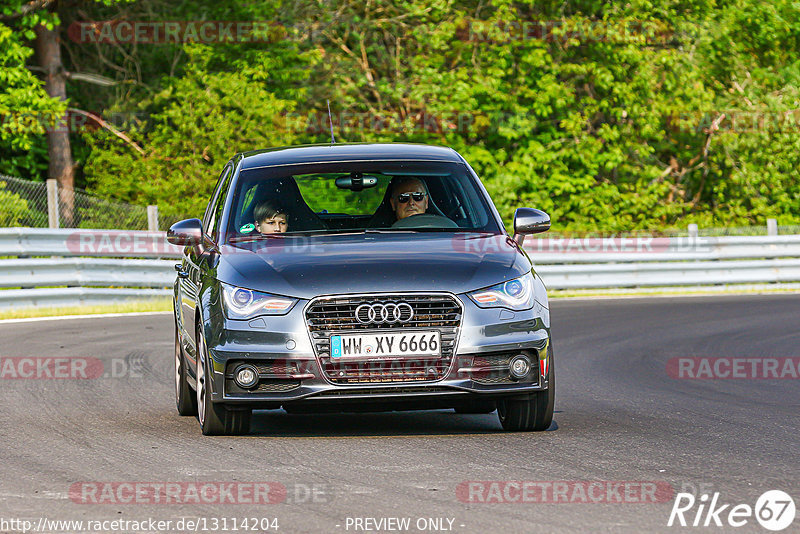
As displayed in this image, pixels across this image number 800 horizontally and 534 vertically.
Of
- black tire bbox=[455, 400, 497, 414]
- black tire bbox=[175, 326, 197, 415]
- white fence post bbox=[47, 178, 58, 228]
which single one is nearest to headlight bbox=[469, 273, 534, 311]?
black tire bbox=[455, 400, 497, 414]

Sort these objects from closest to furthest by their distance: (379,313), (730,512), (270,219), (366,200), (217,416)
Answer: (730,512), (379,313), (217,416), (270,219), (366,200)

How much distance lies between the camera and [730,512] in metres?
5.72

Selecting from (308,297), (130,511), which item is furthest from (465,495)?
(308,297)

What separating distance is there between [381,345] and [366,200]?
2218 mm

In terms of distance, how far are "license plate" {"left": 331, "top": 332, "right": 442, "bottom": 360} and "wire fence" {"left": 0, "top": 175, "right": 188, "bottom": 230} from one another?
14.6 m

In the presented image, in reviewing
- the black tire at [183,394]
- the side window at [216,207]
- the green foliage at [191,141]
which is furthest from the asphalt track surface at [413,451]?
the green foliage at [191,141]

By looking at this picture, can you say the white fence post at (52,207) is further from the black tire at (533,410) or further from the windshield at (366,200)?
the black tire at (533,410)

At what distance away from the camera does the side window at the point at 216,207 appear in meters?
9.26

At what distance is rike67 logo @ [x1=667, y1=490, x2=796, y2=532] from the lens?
18.1 feet

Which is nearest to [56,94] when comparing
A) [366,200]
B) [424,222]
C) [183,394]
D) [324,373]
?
[366,200]

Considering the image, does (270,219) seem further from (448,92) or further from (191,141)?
(448,92)

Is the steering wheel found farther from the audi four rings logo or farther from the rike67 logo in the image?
the rike67 logo

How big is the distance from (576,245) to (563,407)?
1571 cm

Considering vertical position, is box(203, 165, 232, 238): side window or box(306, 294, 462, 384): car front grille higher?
box(203, 165, 232, 238): side window
